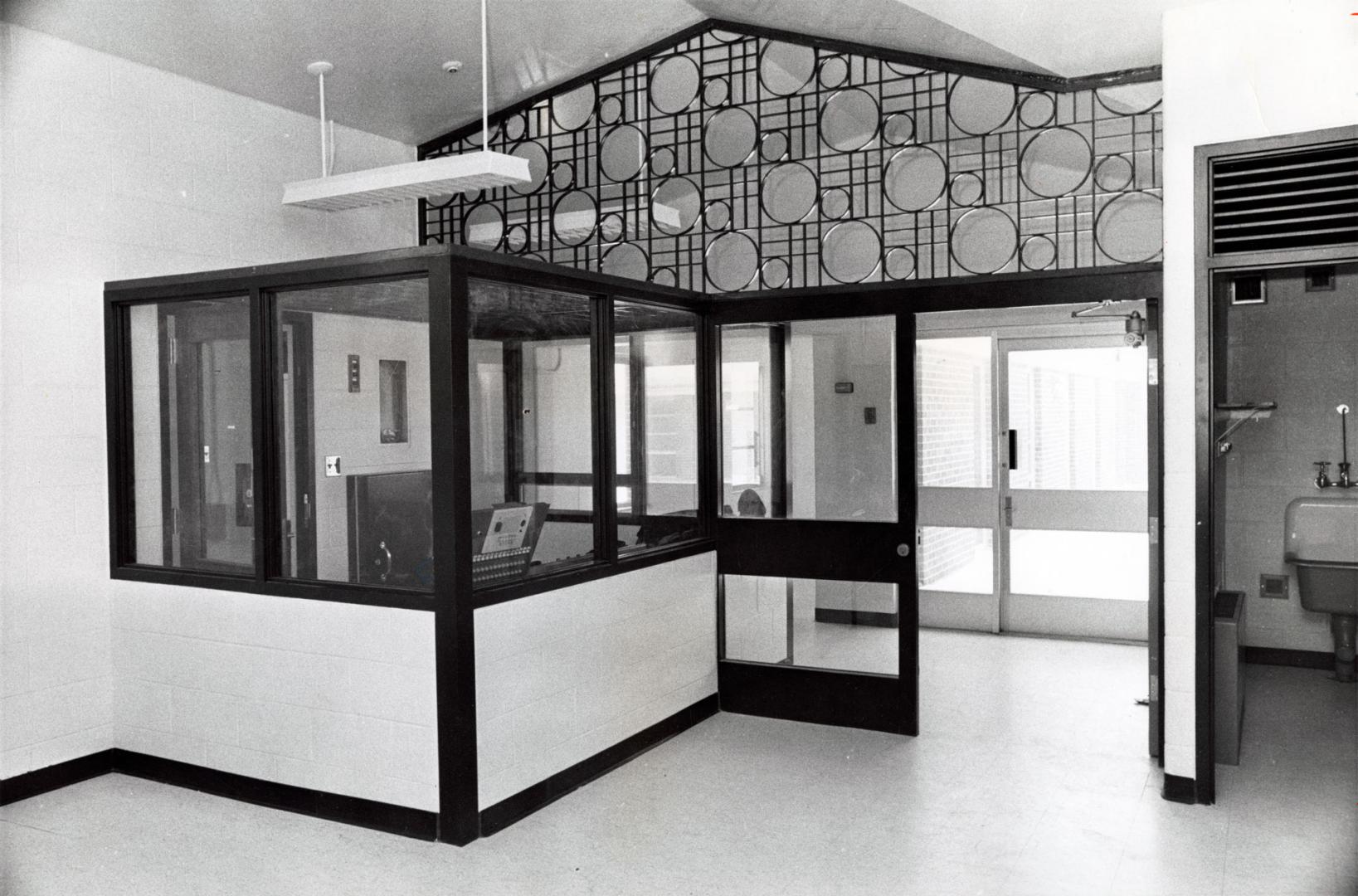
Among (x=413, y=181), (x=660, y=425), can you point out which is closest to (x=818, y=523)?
(x=660, y=425)

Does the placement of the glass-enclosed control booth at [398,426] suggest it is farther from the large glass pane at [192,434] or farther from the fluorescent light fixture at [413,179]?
the fluorescent light fixture at [413,179]

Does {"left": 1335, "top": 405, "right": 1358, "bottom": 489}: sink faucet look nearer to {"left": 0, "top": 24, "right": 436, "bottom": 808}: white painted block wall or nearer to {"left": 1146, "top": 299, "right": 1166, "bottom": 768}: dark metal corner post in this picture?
{"left": 1146, "top": 299, "right": 1166, "bottom": 768}: dark metal corner post

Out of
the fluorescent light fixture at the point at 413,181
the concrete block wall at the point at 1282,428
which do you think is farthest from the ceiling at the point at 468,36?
the concrete block wall at the point at 1282,428

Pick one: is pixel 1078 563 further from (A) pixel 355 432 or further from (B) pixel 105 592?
(B) pixel 105 592

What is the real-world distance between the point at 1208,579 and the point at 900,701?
1.48m

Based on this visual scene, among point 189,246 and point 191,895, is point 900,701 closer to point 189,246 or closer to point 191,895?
point 191,895

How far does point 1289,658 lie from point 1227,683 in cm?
187

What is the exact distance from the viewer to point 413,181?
4.30 m

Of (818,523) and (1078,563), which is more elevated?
(818,523)

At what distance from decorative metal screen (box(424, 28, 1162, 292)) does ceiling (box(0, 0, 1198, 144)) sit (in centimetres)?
19

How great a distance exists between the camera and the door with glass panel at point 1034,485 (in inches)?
254

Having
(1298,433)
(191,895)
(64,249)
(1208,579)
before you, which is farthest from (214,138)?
(1298,433)

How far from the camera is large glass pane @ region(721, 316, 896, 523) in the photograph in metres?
4.82

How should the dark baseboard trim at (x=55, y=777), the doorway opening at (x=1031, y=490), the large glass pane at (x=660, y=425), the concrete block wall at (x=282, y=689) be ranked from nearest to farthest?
the concrete block wall at (x=282, y=689) < the dark baseboard trim at (x=55, y=777) < the large glass pane at (x=660, y=425) < the doorway opening at (x=1031, y=490)
